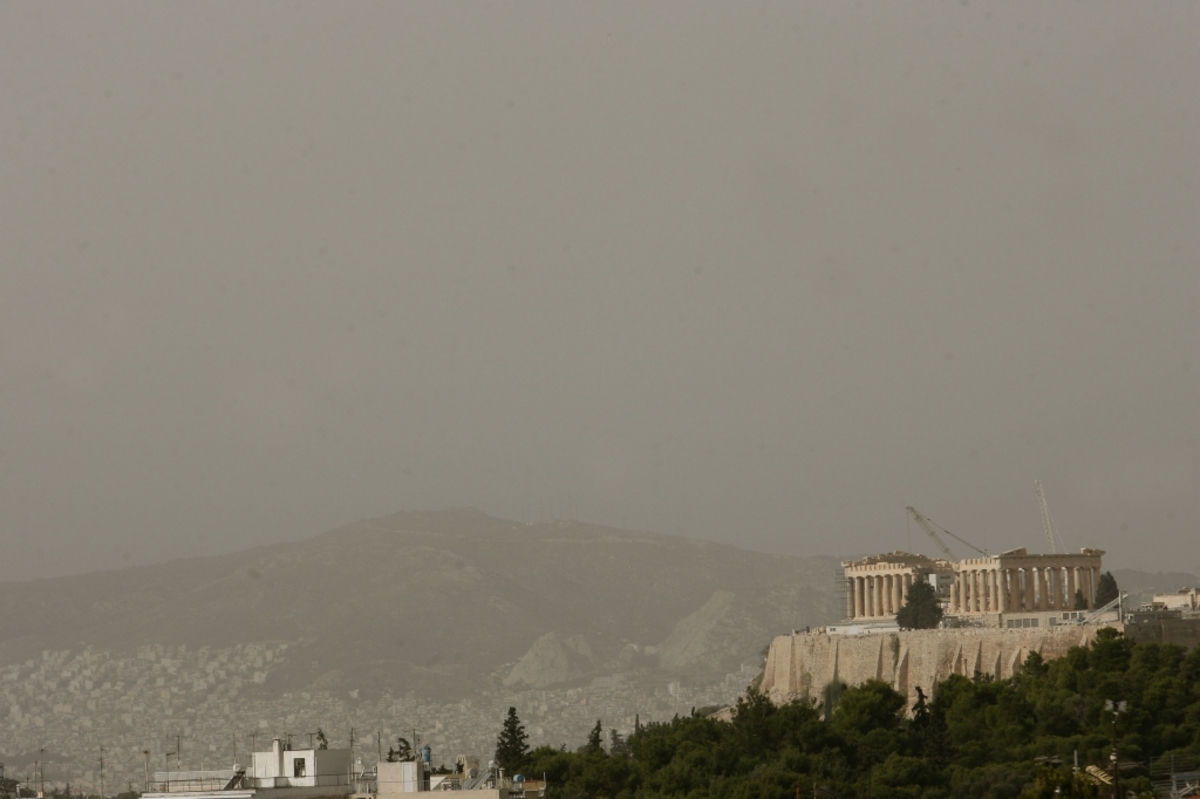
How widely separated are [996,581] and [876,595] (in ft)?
31.0

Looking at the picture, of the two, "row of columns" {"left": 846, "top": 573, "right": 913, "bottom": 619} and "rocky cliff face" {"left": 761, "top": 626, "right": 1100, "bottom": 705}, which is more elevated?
"row of columns" {"left": 846, "top": 573, "right": 913, "bottom": 619}

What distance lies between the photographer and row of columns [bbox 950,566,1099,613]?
97438 millimetres

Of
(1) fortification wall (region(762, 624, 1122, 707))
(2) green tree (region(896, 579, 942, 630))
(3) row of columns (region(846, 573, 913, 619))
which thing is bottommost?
(1) fortification wall (region(762, 624, 1122, 707))

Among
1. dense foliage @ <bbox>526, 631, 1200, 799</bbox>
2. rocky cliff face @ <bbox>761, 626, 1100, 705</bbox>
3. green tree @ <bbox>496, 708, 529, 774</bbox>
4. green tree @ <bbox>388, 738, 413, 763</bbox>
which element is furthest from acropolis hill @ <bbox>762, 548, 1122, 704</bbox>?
green tree @ <bbox>388, 738, 413, 763</bbox>

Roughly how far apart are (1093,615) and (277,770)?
141 ft

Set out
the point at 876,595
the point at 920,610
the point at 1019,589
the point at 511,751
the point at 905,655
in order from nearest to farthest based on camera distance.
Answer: the point at 511,751 < the point at 905,655 < the point at 920,610 < the point at 1019,589 < the point at 876,595

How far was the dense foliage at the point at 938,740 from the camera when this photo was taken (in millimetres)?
69875

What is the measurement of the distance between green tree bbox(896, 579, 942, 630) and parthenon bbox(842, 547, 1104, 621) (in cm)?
218

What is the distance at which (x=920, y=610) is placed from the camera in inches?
3787

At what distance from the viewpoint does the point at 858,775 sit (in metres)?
74.4

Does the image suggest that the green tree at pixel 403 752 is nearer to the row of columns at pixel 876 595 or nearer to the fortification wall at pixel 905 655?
the fortification wall at pixel 905 655

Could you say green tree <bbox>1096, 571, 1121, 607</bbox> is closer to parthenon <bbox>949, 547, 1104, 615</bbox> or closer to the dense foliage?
parthenon <bbox>949, 547, 1104, 615</bbox>

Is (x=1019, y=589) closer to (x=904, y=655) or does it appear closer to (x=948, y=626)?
(x=948, y=626)

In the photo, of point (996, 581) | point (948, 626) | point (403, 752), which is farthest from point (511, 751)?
point (996, 581)
